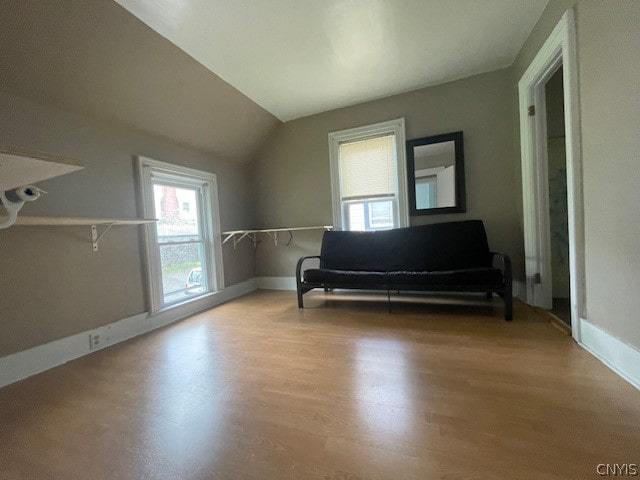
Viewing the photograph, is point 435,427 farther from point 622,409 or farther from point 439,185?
point 439,185

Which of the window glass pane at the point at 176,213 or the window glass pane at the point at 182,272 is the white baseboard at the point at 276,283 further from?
the window glass pane at the point at 176,213

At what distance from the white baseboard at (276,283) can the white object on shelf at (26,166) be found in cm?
308

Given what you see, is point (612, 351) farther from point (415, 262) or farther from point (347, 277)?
point (347, 277)

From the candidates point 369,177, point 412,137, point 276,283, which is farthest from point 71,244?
point 412,137

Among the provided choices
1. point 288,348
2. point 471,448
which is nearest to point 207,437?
point 288,348

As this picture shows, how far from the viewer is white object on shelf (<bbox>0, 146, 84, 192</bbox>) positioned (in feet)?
2.77

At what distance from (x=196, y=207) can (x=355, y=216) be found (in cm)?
217

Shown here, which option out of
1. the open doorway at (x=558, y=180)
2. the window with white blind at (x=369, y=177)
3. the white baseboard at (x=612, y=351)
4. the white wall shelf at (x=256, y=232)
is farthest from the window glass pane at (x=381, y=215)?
the white baseboard at (x=612, y=351)

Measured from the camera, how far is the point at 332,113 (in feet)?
11.6

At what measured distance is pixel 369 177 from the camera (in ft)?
11.1

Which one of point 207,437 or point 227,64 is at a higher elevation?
point 227,64

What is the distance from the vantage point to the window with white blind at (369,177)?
3.21 meters

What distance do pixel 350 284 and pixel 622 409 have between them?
191 centimetres

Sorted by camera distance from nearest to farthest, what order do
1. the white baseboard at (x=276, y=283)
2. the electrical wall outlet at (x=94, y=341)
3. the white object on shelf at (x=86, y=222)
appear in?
the white object on shelf at (x=86, y=222) < the electrical wall outlet at (x=94, y=341) < the white baseboard at (x=276, y=283)
